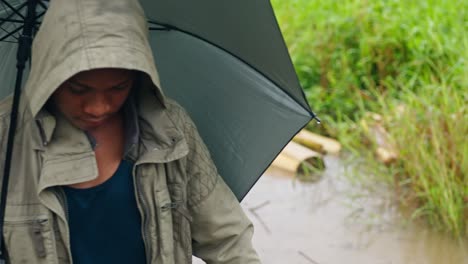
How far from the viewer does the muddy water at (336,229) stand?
4277mm

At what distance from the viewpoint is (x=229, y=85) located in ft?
8.61

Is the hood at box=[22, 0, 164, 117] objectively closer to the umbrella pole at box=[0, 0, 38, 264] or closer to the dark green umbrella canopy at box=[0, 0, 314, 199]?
the umbrella pole at box=[0, 0, 38, 264]

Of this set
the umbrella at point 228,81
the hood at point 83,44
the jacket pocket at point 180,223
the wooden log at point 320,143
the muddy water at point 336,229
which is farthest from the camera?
the wooden log at point 320,143

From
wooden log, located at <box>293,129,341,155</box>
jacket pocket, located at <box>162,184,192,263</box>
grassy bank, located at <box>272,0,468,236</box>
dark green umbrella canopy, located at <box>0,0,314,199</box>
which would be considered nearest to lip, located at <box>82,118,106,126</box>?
jacket pocket, located at <box>162,184,192,263</box>

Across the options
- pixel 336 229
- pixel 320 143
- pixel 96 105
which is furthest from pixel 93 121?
pixel 320 143

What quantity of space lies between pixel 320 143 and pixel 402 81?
647mm

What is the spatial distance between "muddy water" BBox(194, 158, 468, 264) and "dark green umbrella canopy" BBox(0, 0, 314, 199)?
1600 mm

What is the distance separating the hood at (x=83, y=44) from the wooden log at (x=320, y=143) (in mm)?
3402

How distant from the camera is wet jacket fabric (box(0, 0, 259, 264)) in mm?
2061

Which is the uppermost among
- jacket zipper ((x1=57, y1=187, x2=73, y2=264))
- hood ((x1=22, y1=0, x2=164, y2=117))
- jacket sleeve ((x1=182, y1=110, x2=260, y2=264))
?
hood ((x1=22, y1=0, x2=164, y2=117))

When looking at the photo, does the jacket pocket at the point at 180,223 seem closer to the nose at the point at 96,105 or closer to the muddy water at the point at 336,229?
the nose at the point at 96,105

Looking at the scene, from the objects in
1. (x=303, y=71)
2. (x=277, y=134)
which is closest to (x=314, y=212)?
(x=303, y=71)

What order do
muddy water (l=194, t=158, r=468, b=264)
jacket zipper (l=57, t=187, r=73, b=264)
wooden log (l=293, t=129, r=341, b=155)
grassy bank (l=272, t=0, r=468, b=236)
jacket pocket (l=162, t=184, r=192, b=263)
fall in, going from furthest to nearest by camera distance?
1. wooden log (l=293, t=129, r=341, b=155)
2. grassy bank (l=272, t=0, r=468, b=236)
3. muddy water (l=194, t=158, r=468, b=264)
4. jacket pocket (l=162, t=184, r=192, b=263)
5. jacket zipper (l=57, t=187, r=73, b=264)

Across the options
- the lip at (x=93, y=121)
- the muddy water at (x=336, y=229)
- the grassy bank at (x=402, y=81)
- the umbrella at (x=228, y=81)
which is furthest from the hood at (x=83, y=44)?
the grassy bank at (x=402, y=81)
